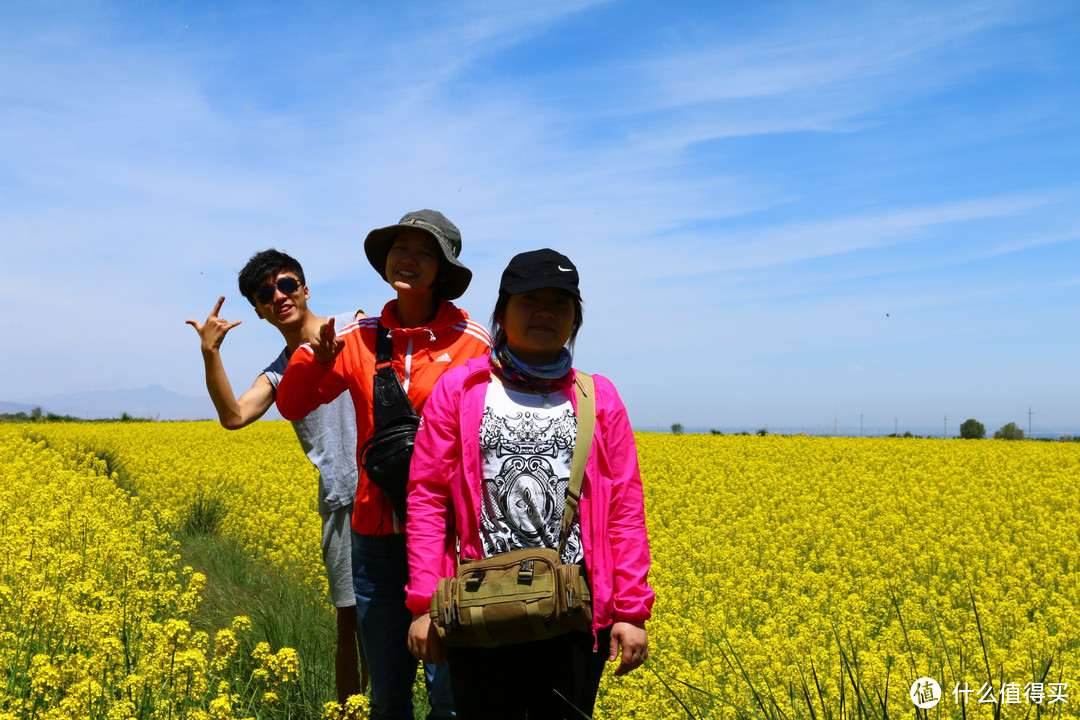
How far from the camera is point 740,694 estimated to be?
3.75 meters

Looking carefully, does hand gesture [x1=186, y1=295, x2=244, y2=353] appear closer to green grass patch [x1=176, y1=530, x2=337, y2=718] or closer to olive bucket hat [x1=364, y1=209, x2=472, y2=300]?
olive bucket hat [x1=364, y1=209, x2=472, y2=300]

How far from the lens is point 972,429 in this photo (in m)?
25.3

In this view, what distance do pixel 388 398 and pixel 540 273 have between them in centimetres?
67

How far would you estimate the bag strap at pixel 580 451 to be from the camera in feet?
7.12

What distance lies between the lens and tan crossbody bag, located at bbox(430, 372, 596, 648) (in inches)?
78.8

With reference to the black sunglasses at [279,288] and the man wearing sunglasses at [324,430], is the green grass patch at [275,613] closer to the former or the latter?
the man wearing sunglasses at [324,430]

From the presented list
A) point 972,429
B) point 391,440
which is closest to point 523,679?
point 391,440

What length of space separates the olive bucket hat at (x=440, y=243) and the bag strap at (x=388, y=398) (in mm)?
330

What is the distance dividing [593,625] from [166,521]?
606cm

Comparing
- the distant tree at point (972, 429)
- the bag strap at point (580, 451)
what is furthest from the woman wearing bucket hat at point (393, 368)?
the distant tree at point (972, 429)

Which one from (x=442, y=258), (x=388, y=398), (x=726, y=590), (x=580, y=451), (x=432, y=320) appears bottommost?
(x=726, y=590)

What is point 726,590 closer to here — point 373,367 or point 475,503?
point 373,367

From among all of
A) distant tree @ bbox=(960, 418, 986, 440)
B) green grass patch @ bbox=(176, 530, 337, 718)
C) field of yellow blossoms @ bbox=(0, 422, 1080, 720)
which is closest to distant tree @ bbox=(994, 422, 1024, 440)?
distant tree @ bbox=(960, 418, 986, 440)

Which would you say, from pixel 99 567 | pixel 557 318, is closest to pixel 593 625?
pixel 557 318
